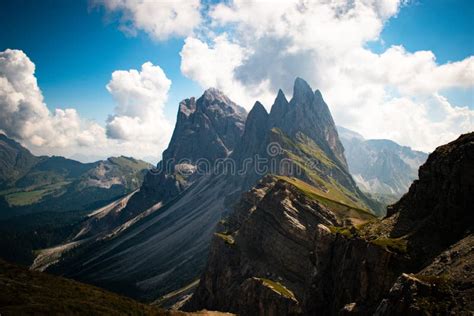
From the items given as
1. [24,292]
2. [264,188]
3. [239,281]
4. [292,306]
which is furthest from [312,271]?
[264,188]

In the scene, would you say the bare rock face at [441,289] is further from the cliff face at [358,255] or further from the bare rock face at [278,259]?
the bare rock face at [278,259]

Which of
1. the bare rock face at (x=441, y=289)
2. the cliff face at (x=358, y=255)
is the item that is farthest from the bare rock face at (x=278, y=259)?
the bare rock face at (x=441, y=289)

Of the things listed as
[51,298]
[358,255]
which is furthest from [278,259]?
[51,298]

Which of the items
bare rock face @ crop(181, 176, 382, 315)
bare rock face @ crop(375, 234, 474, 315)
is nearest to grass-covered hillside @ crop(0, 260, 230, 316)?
bare rock face @ crop(181, 176, 382, 315)

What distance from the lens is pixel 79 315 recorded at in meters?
82.9

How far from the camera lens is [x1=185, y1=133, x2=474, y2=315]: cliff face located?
157 ft

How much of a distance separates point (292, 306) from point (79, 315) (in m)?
54.8

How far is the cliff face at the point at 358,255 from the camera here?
157 ft

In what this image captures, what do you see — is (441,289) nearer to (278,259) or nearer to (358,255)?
(358,255)

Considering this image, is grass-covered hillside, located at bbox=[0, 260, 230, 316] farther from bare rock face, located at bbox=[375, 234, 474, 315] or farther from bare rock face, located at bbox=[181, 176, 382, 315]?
bare rock face, located at bbox=[375, 234, 474, 315]

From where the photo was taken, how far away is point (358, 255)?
7144 centimetres

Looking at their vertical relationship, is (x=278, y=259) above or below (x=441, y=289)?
below

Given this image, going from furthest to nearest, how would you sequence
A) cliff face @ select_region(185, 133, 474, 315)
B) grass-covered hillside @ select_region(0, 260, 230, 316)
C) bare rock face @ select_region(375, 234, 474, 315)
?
grass-covered hillside @ select_region(0, 260, 230, 316) < cliff face @ select_region(185, 133, 474, 315) < bare rock face @ select_region(375, 234, 474, 315)

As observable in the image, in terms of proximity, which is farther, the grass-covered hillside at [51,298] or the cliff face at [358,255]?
the grass-covered hillside at [51,298]
